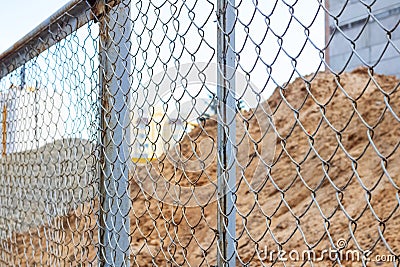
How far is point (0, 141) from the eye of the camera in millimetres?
3311

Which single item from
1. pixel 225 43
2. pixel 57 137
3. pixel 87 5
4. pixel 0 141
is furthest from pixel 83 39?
pixel 0 141

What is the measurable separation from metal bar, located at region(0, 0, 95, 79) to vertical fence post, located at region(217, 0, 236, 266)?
2.66 feet

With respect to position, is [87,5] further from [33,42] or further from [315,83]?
[315,83]

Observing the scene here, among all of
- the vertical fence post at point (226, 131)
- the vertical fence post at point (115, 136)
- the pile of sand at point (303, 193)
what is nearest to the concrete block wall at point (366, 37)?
the pile of sand at point (303, 193)

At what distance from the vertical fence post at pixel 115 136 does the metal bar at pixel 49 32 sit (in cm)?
19

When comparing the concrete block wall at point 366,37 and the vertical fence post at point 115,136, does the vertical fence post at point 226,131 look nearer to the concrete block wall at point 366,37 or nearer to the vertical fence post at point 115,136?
the vertical fence post at point 115,136

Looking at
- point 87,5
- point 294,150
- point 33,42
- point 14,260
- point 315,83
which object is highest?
point 315,83

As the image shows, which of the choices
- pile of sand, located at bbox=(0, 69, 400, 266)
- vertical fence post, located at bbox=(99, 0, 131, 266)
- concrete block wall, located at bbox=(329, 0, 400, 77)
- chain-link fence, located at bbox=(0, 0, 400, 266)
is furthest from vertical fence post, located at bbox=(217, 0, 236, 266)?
concrete block wall, located at bbox=(329, 0, 400, 77)

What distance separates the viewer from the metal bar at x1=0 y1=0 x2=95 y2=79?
2.08 m

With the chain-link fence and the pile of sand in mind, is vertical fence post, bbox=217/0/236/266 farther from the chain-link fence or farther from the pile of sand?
the pile of sand

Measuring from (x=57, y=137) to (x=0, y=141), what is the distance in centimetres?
89

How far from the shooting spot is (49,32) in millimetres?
2348

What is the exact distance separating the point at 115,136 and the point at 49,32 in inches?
29.0

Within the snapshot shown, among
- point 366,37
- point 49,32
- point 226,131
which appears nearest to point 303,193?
point 366,37
